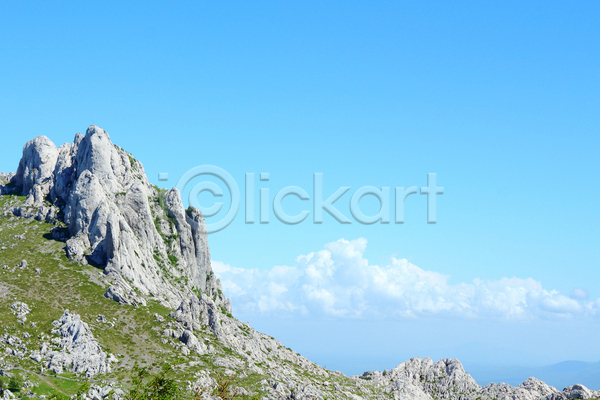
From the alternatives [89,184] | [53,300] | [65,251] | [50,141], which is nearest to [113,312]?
[53,300]

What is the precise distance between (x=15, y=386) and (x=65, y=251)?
60528 millimetres

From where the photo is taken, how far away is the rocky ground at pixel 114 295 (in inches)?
4624

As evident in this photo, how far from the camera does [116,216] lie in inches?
6230

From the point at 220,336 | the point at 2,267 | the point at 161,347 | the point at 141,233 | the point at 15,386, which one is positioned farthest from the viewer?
the point at 141,233

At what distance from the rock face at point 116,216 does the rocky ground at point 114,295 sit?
45 centimetres

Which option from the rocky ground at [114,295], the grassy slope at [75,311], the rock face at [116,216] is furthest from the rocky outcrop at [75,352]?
the rock face at [116,216]

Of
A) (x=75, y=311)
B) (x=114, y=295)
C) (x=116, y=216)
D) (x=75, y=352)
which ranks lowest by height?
(x=75, y=352)

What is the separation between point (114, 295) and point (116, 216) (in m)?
28.7

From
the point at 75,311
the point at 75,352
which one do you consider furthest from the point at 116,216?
the point at 75,352

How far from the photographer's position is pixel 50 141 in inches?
7480

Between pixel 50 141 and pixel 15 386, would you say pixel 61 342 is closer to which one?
pixel 15 386

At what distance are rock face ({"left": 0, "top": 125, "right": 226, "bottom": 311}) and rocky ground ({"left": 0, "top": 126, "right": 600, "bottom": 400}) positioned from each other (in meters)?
0.45

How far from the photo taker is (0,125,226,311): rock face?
153875mm

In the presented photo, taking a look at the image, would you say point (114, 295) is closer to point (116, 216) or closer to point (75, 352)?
point (75, 352)
